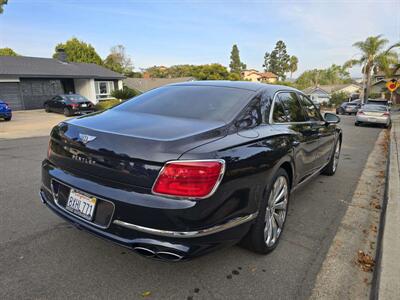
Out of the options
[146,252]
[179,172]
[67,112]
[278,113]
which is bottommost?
[67,112]

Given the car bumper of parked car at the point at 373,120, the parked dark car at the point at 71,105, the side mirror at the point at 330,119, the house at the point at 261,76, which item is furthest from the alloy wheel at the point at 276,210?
the house at the point at 261,76

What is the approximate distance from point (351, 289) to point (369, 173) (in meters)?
4.47

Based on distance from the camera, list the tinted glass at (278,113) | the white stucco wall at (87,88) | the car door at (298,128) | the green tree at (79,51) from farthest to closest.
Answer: the green tree at (79,51) < the white stucco wall at (87,88) < the car door at (298,128) < the tinted glass at (278,113)

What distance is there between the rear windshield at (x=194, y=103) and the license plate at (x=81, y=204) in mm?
1049

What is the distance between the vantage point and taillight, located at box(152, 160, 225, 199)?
207cm

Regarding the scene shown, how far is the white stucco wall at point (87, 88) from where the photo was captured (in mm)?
27202

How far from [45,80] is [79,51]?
25228 millimetres

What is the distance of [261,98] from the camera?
3.13m

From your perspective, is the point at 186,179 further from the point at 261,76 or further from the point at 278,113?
the point at 261,76

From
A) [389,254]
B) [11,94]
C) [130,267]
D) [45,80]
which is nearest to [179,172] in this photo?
[130,267]

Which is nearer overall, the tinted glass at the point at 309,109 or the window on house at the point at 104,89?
the tinted glass at the point at 309,109

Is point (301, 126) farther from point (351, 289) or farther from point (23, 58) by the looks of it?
point (23, 58)

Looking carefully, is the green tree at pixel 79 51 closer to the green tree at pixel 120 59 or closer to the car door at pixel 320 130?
the green tree at pixel 120 59

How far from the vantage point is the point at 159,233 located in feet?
6.88
